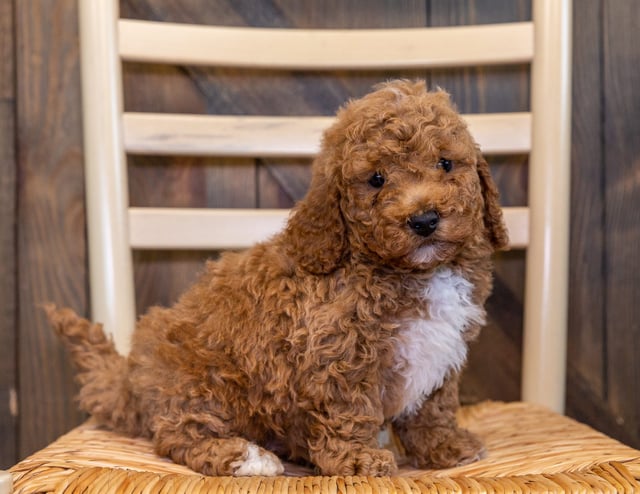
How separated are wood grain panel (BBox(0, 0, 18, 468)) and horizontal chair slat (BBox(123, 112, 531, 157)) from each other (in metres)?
0.33

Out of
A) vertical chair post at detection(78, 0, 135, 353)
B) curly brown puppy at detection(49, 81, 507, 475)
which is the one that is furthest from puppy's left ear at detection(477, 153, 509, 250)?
vertical chair post at detection(78, 0, 135, 353)

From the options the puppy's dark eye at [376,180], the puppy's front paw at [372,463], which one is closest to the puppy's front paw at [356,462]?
the puppy's front paw at [372,463]

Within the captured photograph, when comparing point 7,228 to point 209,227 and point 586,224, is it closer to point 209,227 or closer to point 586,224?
point 209,227

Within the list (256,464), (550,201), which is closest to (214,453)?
(256,464)

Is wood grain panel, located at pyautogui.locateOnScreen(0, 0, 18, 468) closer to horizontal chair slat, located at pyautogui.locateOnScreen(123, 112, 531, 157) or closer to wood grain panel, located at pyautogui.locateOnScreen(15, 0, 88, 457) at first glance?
wood grain panel, located at pyautogui.locateOnScreen(15, 0, 88, 457)

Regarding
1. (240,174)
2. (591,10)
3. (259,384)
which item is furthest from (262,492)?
(591,10)

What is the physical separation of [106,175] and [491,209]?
742mm

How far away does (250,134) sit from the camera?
1.46 m

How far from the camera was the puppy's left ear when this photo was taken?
108 centimetres

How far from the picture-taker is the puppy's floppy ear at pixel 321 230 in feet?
3.35

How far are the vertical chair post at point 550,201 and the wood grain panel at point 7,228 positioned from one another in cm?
109

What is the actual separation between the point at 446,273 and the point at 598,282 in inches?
28.3

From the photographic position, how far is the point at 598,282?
5.33 feet

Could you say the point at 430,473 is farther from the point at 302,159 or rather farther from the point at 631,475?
the point at 302,159
